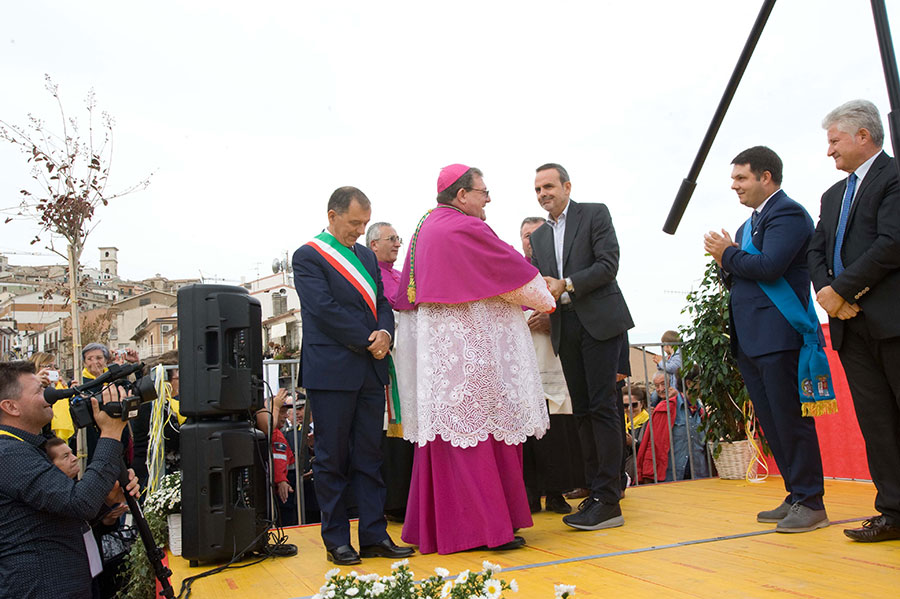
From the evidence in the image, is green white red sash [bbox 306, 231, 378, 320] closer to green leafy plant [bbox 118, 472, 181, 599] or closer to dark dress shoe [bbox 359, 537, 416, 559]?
dark dress shoe [bbox 359, 537, 416, 559]

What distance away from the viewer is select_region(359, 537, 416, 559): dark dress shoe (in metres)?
3.74

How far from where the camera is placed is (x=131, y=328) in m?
44.2

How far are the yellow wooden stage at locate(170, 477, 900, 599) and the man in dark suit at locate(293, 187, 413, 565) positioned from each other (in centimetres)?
26

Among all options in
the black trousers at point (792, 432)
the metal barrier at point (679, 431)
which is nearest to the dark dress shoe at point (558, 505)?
the black trousers at point (792, 432)

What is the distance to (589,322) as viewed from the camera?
14.0 feet

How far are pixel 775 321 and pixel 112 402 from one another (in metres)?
3.27

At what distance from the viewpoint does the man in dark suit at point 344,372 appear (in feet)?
12.4

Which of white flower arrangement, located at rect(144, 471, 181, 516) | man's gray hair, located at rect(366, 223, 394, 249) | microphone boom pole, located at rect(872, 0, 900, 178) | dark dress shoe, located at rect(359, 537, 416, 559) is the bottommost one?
dark dress shoe, located at rect(359, 537, 416, 559)

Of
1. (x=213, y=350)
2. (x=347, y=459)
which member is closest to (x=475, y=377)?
(x=347, y=459)

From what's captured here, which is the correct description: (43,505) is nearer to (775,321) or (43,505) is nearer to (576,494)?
(775,321)

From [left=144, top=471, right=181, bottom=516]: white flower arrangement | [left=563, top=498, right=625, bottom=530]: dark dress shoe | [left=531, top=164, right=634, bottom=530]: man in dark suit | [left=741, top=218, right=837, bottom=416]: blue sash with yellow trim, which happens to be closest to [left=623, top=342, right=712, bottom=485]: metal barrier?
[left=531, top=164, right=634, bottom=530]: man in dark suit

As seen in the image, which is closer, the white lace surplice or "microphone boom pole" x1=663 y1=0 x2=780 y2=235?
"microphone boom pole" x1=663 y1=0 x2=780 y2=235

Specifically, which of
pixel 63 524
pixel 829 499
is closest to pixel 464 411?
pixel 63 524

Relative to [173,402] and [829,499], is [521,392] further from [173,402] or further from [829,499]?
[173,402]
